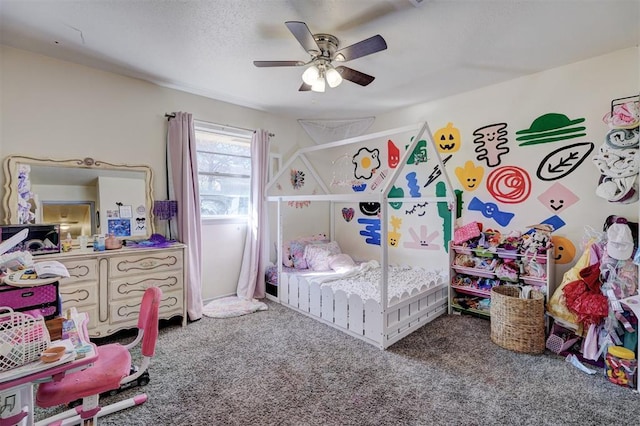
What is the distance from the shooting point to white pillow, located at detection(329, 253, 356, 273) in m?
3.62

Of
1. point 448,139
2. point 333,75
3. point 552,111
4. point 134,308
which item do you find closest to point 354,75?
point 333,75

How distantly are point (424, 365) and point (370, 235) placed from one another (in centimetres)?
218

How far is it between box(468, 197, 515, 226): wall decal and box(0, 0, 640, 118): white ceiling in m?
1.28

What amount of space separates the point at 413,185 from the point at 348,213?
1.08 metres

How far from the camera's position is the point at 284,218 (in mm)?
4246

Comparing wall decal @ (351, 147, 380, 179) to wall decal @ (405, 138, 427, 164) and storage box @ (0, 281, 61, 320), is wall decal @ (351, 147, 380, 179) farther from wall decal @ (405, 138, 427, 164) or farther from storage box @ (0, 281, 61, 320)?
storage box @ (0, 281, 61, 320)

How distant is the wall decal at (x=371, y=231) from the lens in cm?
417

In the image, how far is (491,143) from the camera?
321 cm

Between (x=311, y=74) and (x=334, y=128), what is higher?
(x=334, y=128)

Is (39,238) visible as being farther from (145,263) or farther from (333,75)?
(333,75)

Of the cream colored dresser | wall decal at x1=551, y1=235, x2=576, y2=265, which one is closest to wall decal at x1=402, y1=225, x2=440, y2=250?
wall decal at x1=551, y1=235, x2=576, y2=265

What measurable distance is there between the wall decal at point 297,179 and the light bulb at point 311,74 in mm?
2156

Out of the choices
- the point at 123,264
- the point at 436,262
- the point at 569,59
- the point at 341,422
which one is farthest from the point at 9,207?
the point at 569,59

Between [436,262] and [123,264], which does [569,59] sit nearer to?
[436,262]
